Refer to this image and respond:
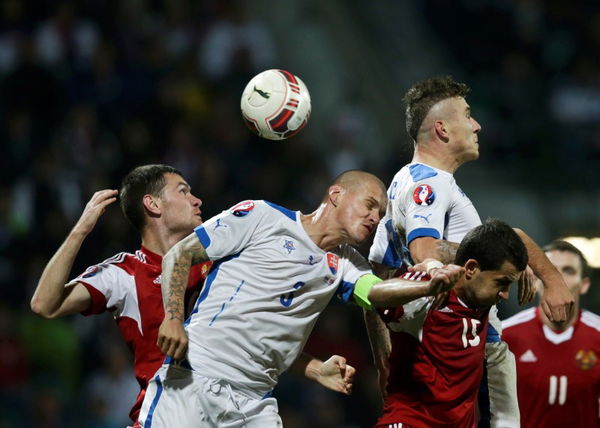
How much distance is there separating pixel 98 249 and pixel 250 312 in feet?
16.5

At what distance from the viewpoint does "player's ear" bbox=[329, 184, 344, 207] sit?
5055 mm

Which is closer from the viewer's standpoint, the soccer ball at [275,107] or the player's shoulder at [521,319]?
the soccer ball at [275,107]

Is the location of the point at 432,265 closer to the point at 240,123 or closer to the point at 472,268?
the point at 472,268

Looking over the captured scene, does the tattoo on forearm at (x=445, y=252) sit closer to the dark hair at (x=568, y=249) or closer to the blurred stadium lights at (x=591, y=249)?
the dark hair at (x=568, y=249)

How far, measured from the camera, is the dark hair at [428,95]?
5.38 metres

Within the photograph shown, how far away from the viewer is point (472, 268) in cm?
470

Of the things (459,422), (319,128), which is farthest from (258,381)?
(319,128)

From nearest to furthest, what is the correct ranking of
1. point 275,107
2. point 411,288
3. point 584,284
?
1. point 411,288
2. point 275,107
3. point 584,284

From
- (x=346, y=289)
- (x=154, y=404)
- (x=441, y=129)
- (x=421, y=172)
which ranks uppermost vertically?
(x=441, y=129)

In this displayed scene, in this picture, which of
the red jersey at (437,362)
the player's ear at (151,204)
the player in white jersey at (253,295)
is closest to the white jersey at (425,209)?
the player in white jersey at (253,295)

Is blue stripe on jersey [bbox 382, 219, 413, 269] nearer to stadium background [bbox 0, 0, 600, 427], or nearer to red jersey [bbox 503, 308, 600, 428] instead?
red jersey [bbox 503, 308, 600, 428]

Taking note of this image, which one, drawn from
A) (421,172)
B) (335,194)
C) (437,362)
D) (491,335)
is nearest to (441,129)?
(421,172)

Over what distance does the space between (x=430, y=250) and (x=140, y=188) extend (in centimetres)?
168

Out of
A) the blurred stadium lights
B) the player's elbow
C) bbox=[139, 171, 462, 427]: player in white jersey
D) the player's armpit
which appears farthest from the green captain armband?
the blurred stadium lights
